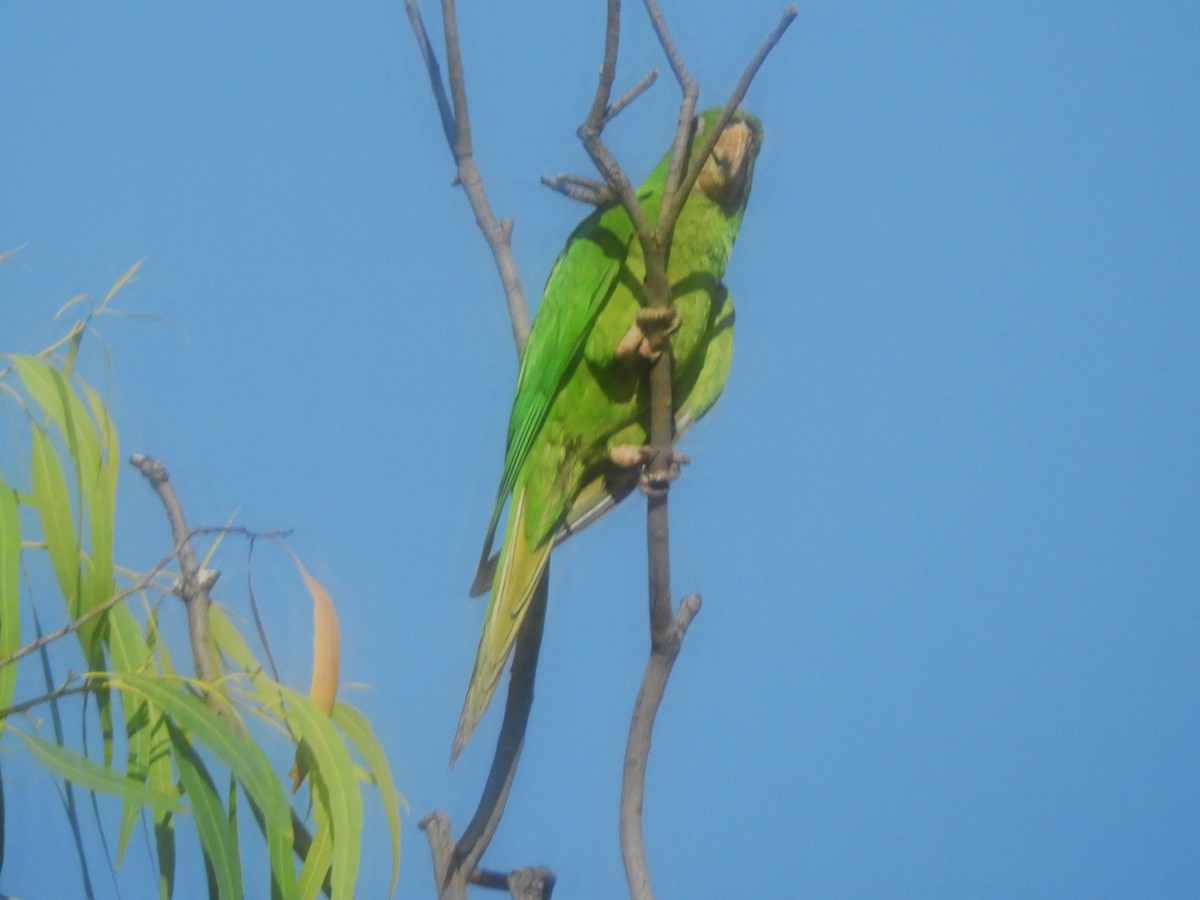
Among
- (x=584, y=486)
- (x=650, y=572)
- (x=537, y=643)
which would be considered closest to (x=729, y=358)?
Result: (x=584, y=486)

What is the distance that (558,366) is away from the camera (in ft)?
4.20

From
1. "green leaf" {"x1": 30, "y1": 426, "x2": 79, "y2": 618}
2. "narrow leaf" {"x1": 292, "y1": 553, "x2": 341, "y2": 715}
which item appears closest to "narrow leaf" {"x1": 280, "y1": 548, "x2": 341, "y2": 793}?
"narrow leaf" {"x1": 292, "y1": 553, "x2": 341, "y2": 715}

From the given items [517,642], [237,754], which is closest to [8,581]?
[237,754]

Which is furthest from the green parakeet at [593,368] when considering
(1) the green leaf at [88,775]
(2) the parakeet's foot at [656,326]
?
(1) the green leaf at [88,775]

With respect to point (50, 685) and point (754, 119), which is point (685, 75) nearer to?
point (754, 119)

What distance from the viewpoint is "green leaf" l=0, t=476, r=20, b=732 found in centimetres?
87

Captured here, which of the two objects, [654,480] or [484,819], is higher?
[654,480]

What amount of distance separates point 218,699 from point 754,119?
3.26ft

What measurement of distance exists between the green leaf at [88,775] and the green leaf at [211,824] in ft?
0.23

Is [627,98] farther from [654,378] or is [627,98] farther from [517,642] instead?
[517,642]

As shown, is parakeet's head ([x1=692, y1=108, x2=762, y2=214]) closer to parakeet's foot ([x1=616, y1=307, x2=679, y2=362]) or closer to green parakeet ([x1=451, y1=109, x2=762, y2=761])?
green parakeet ([x1=451, y1=109, x2=762, y2=761])

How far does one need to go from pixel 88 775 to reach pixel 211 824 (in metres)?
0.12

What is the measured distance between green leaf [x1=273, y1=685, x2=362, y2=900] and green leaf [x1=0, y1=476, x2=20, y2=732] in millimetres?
223

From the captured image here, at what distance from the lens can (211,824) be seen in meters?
0.92
